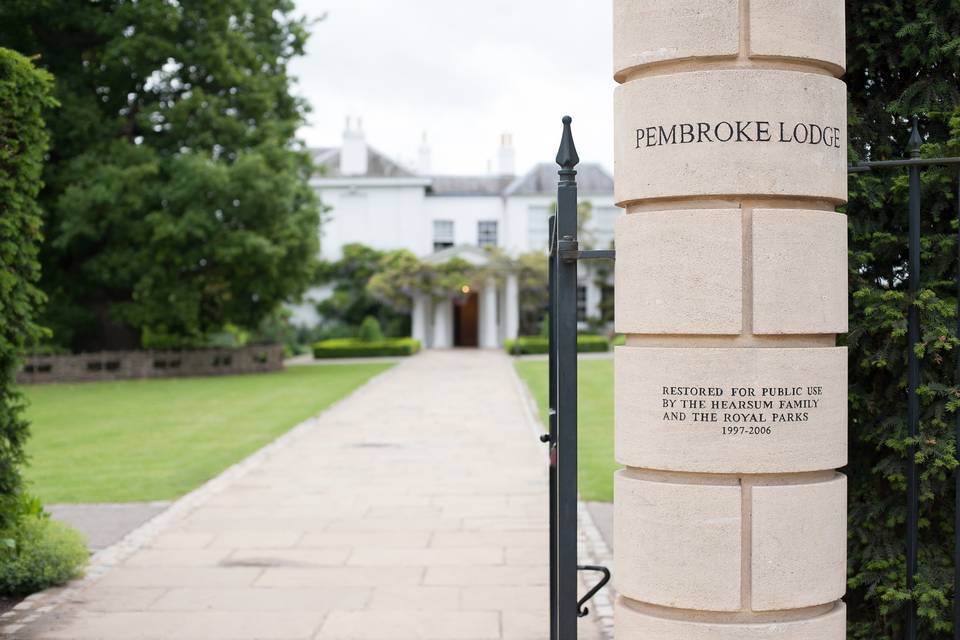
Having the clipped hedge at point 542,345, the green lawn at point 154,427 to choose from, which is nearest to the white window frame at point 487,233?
the clipped hedge at point 542,345

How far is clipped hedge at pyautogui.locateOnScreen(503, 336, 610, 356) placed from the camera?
3872 centimetres

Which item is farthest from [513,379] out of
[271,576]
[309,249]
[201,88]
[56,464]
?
[271,576]

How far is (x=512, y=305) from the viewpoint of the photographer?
1748 inches

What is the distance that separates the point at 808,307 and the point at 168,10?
24.4m

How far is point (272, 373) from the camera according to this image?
30203mm

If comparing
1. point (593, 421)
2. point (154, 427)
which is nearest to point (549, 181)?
point (593, 421)

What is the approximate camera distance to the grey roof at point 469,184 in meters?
49.3

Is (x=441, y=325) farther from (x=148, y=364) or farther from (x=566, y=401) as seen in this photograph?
(x=566, y=401)

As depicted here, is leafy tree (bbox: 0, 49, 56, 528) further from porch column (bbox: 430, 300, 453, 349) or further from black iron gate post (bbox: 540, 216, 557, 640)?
porch column (bbox: 430, 300, 453, 349)

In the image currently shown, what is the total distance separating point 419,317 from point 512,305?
14.0 ft

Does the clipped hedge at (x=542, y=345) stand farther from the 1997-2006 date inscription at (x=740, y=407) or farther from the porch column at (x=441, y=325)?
the 1997-2006 date inscription at (x=740, y=407)

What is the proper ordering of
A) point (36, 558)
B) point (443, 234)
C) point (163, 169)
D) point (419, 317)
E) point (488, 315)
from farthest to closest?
1. point (443, 234)
2. point (488, 315)
3. point (419, 317)
4. point (163, 169)
5. point (36, 558)

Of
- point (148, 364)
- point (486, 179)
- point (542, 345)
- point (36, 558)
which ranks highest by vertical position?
point (486, 179)

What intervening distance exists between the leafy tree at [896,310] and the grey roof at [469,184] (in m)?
44.9
